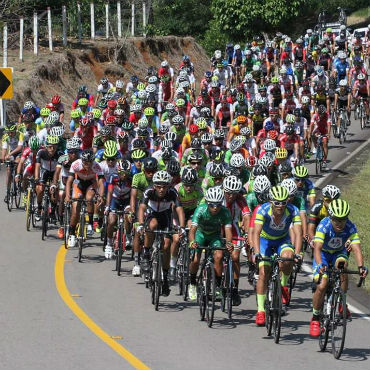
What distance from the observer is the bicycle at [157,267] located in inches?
622

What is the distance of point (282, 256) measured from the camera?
49.1 ft

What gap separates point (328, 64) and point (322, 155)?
1572 centimetres

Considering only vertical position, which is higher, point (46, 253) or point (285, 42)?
point (285, 42)

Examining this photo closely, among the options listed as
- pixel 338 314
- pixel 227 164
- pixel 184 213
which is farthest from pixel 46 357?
pixel 227 164

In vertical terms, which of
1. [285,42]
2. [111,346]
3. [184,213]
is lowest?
[111,346]

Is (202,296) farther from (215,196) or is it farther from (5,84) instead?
(5,84)

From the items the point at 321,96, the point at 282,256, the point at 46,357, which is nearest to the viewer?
the point at 46,357

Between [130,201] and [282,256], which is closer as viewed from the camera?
[282,256]

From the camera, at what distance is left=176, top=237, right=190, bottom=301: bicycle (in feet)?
54.7

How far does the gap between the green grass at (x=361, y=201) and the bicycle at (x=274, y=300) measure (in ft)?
27.2

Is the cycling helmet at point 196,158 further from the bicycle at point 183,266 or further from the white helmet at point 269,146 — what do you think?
the white helmet at point 269,146

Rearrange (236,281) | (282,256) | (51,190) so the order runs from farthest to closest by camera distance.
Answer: (51,190) < (236,281) < (282,256)

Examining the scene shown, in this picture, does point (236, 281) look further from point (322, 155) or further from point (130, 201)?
point (322, 155)

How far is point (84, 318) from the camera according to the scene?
604 inches
